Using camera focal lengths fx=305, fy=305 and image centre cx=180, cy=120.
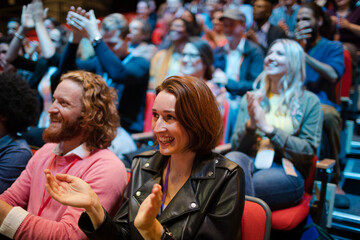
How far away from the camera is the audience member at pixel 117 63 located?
7.82 ft

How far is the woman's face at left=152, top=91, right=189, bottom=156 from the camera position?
113 centimetres

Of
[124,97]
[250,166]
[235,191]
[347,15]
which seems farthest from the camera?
[347,15]

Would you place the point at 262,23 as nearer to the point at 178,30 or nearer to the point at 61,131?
the point at 178,30

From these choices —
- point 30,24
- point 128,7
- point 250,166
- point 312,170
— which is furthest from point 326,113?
point 128,7

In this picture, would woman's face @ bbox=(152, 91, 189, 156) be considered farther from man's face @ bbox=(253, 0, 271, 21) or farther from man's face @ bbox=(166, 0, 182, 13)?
man's face @ bbox=(166, 0, 182, 13)

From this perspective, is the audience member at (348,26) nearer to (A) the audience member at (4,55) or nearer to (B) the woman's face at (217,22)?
(B) the woman's face at (217,22)

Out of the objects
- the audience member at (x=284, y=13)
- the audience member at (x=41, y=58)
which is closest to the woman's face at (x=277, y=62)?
the audience member at (x=284, y=13)

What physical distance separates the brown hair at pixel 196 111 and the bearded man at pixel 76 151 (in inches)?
16.8

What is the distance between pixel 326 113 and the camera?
2572 millimetres

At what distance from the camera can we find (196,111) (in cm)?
113

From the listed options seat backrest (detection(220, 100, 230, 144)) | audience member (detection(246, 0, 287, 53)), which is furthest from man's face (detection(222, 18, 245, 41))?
seat backrest (detection(220, 100, 230, 144))

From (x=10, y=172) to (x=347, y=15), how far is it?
3.63 m

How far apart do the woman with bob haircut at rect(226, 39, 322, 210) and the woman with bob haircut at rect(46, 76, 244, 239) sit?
0.54 meters

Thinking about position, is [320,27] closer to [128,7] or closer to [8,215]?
[8,215]
